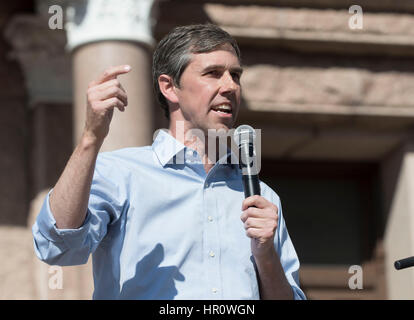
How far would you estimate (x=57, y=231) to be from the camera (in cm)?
222

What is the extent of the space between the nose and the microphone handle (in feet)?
1.07

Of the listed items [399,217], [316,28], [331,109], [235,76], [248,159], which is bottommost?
[248,159]

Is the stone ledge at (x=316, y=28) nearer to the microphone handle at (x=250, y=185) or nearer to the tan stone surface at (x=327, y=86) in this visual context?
the tan stone surface at (x=327, y=86)

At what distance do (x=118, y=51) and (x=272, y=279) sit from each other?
9.02ft

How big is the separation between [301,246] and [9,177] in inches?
71.8

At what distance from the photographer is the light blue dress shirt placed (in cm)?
230

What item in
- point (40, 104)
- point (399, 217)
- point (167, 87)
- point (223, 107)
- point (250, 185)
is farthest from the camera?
point (399, 217)

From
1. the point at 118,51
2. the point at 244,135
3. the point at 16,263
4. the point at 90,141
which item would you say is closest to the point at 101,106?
the point at 90,141

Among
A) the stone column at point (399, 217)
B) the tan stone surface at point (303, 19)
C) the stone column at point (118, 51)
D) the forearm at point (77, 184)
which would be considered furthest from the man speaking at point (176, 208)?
the stone column at point (399, 217)

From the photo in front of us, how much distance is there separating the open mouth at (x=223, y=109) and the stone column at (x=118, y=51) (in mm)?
2234

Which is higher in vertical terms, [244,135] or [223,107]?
[223,107]

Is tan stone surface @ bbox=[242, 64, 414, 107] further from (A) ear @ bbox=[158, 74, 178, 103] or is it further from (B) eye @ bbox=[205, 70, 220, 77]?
(B) eye @ bbox=[205, 70, 220, 77]

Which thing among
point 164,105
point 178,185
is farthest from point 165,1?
point 178,185

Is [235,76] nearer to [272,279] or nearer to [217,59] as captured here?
[217,59]
